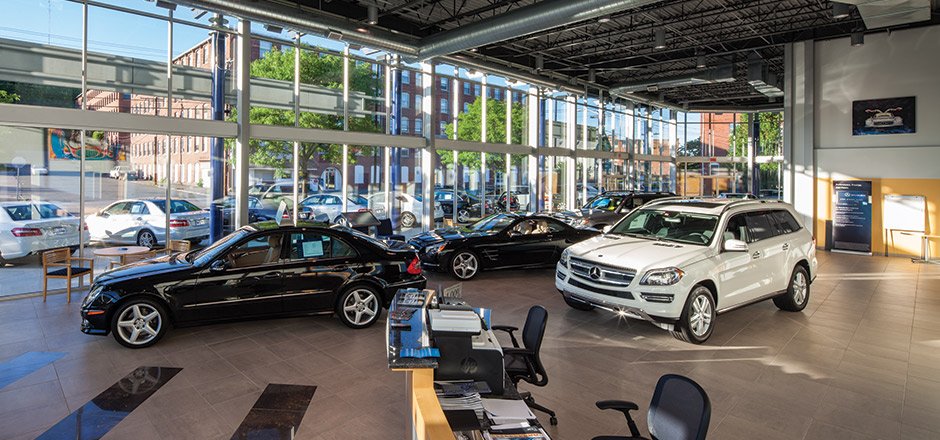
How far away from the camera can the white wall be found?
1339cm

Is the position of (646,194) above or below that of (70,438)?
above

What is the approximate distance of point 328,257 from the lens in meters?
6.70

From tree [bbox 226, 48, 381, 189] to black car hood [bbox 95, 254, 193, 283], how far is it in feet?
17.9

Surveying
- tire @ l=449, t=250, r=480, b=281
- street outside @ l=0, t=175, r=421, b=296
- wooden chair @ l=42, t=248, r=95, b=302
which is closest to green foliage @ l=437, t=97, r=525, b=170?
tire @ l=449, t=250, r=480, b=281

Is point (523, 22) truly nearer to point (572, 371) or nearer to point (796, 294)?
point (796, 294)

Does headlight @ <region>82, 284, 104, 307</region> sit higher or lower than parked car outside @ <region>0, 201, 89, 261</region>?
lower

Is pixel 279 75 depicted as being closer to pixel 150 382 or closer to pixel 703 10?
pixel 150 382

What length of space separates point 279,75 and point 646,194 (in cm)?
1140

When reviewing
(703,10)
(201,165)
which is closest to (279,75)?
(201,165)

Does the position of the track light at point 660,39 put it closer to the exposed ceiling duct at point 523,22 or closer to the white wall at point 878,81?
the exposed ceiling duct at point 523,22

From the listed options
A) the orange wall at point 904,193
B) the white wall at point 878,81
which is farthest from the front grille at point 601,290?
the white wall at point 878,81

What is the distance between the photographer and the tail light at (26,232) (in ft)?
28.0

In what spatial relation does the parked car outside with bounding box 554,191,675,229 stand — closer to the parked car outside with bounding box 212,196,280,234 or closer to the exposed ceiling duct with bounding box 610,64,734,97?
the exposed ceiling duct with bounding box 610,64,734,97

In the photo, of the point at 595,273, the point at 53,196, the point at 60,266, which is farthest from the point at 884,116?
the point at 53,196
